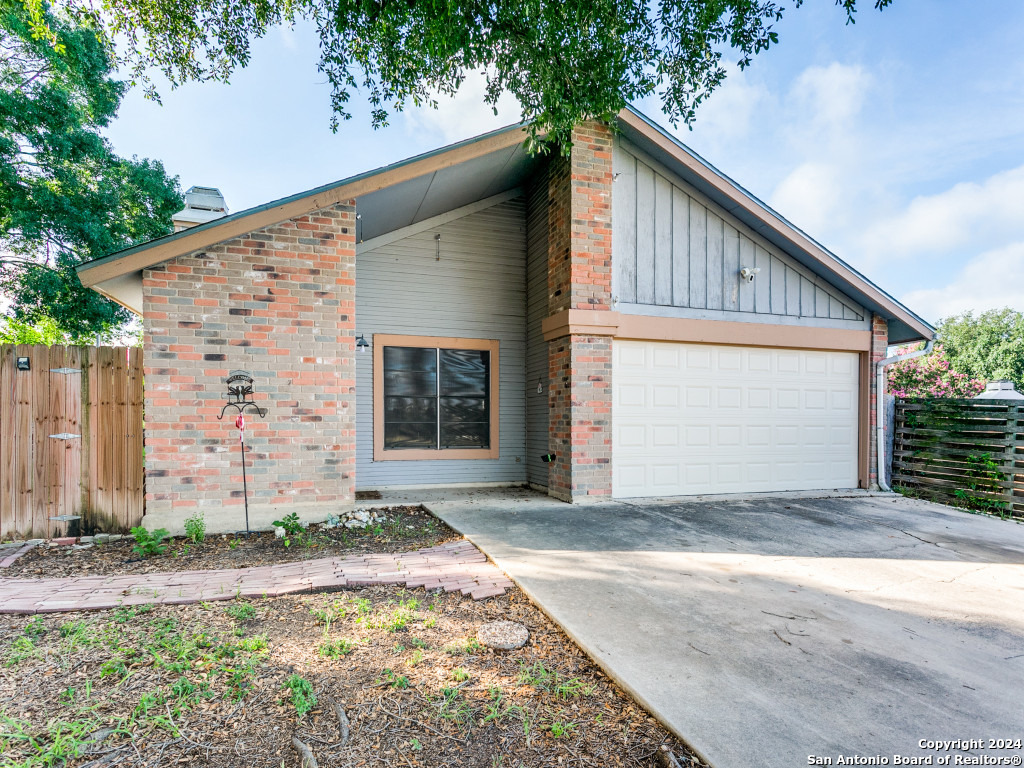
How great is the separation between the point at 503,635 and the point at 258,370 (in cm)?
380

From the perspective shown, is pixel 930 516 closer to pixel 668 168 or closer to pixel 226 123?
pixel 668 168

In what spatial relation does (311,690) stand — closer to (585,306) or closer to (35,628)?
(35,628)

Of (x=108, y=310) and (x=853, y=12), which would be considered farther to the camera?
(x=108, y=310)

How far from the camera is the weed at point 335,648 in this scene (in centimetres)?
243

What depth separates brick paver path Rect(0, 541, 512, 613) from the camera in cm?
310

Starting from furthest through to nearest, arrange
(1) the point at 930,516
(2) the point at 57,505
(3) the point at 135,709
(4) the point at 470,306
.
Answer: (4) the point at 470,306 < (1) the point at 930,516 < (2) the point at 57,505 < (3) the point at 135,709

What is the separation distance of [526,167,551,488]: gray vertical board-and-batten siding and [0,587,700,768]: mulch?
4.35 meters

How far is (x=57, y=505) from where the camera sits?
4.67 metres

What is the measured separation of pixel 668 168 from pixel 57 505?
802cm

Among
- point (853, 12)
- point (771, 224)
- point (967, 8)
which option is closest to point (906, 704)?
point (853, 12)

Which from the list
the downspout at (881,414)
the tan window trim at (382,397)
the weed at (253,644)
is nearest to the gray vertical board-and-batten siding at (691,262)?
the downspout at (881,414)

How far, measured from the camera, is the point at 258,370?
5.03 meters

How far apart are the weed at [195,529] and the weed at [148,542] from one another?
183 mm

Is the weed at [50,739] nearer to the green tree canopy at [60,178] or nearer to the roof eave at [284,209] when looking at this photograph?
the roof eave at [284,209]
